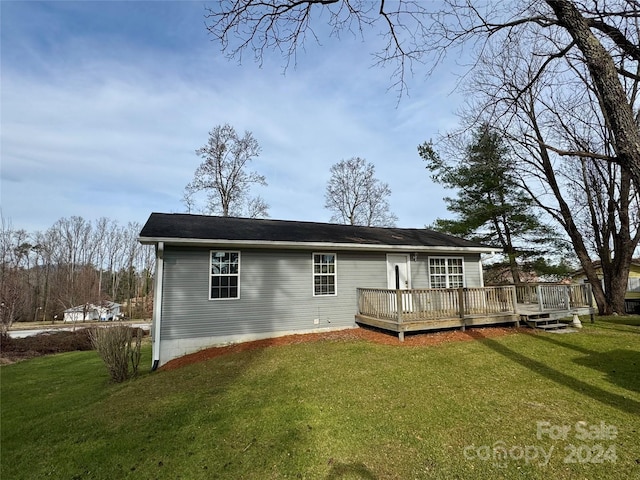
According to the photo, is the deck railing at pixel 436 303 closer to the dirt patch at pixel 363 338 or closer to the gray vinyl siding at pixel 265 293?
the dirt patch at pixel 363 338

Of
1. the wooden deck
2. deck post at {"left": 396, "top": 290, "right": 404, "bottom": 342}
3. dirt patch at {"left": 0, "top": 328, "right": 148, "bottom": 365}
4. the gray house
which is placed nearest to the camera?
the gray house

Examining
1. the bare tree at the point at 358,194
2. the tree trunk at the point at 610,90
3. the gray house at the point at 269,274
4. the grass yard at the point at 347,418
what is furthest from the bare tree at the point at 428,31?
the bare tree at the point at 358,194

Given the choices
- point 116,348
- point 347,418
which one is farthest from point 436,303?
point 116,348

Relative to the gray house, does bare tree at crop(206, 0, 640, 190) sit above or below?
above

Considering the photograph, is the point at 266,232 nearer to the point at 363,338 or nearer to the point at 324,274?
the point at 324,274

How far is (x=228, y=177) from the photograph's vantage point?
26281 mm

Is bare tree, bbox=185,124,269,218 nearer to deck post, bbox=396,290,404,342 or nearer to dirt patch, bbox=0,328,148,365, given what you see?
dirt patch, bbox=0,328,148,365

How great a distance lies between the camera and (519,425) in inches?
165

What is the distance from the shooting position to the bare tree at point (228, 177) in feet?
84.8

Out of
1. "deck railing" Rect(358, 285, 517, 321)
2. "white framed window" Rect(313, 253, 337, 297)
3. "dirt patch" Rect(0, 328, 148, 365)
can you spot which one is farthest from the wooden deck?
"dirt patch" Rect(0, 328, 148, 365)

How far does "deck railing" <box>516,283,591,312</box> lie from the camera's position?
10.8 m

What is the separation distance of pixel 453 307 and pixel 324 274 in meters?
4.39

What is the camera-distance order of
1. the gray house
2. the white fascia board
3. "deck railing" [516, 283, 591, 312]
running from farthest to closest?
"deck railing" [516, 283, 591, 312] < the gray house < the white fascia board

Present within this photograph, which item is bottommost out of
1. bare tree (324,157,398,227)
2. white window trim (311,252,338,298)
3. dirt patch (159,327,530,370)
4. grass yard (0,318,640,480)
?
grass yard (0,318,640,480)
